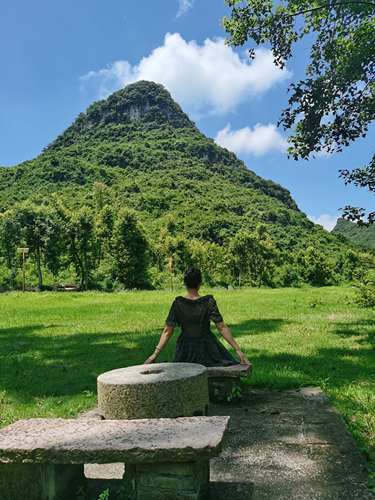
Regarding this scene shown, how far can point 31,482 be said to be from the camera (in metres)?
4.23

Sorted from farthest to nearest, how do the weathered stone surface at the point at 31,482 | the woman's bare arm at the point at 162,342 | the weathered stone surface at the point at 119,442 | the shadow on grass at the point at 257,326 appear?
the shadow on grass at the point at 257,326, the woman's bare arm at the point at 162,342, the weathered stone surface at the point at 31,482, the weathered stone surface at the point at 119,442

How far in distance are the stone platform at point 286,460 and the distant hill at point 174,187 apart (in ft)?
239

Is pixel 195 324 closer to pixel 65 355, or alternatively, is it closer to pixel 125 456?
pixel 125 456

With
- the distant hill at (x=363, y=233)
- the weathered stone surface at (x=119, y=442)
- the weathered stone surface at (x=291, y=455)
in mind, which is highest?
the distant hill at (x=363, y=233)

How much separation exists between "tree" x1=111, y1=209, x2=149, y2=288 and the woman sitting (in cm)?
4956

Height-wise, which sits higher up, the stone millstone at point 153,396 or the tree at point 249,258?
the tree at point 249,258

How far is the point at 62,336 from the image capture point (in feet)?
57.1

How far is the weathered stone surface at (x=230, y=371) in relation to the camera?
7555mm

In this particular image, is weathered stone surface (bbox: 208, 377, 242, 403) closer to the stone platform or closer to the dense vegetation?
the stone platform

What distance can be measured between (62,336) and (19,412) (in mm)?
9169

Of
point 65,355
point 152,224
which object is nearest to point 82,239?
point 152,224

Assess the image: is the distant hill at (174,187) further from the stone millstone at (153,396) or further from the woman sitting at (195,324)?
the stone millstone at (153,396)

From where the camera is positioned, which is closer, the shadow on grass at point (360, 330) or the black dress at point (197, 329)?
the black dress at point (197, 329)

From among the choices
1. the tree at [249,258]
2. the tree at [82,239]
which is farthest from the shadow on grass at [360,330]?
the tree at [249,258]
